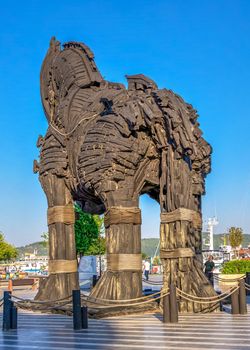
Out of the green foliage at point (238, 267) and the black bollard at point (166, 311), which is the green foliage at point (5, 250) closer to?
the green foliage at point (238, 267)

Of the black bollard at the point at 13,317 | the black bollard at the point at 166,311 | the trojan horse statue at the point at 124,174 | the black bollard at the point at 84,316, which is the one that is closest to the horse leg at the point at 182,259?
the trojan horse statue at the point at 124,174

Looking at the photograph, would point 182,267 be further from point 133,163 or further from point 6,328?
point 6,328

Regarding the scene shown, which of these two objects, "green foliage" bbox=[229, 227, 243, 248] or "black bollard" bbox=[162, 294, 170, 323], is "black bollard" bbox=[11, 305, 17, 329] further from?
"green foliage" bbox=[229, 227, 243, 248]

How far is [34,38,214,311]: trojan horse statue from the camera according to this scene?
1270 cm

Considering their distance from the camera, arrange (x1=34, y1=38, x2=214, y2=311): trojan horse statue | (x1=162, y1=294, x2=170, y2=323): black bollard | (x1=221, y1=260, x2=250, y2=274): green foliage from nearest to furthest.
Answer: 1. (x1=162, y1=294, x2=170, y2=323): black bollard
2. (x1=34, y1=38, x2=214, y2=311): trojan horse statue
3. (x1=221, y1=260, x2=250, y2=274): green foliage

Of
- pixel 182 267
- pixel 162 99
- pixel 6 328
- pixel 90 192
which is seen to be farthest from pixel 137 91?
pixel 6 328

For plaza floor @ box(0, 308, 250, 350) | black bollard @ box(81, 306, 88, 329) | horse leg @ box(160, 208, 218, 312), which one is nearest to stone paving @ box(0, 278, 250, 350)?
plaza floor @ box(0, 308, 250, 350)

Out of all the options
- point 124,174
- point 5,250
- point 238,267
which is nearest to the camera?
point 124,174

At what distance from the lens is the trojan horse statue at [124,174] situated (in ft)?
41.7

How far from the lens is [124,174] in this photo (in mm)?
13086

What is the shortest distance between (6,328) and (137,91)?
663 cm

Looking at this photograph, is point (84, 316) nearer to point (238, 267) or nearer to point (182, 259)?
point (182, 259)

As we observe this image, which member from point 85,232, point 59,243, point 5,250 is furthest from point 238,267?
point 5,250

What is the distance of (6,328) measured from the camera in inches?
423
